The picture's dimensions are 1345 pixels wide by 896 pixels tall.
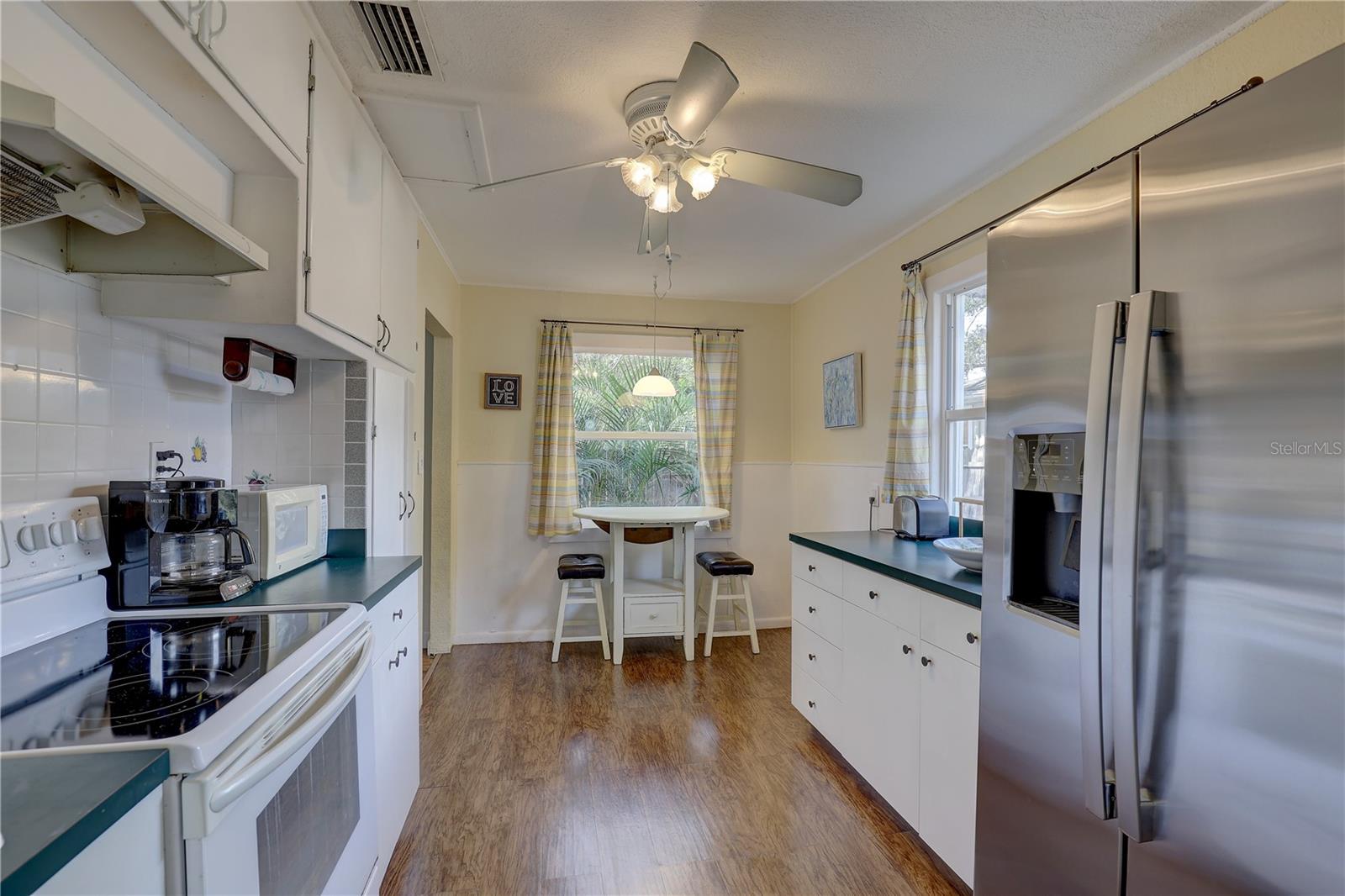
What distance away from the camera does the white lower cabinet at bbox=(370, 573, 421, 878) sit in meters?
1.62

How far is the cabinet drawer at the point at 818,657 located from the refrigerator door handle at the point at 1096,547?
4.18 feet

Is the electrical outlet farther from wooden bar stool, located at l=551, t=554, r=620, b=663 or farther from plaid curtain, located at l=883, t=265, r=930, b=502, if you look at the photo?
plaid curtain, located at l=883, t=265, r=930, b=502

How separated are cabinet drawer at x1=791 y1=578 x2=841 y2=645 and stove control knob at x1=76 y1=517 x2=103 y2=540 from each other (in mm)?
2276

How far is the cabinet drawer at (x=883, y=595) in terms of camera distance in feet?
6.09

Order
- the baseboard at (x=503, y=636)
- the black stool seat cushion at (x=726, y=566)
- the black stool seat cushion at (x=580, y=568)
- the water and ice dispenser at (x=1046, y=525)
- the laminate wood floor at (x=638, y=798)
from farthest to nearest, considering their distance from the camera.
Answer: the baseboard at (x=503, y=636) → the black stool seat cushion at (x=726, y=566) → the black stool seat cushion at (x=580, y=568) → the laminate wood floor at (x=638, y=798) → the water and ice dispenser at (x=1046, y=525)

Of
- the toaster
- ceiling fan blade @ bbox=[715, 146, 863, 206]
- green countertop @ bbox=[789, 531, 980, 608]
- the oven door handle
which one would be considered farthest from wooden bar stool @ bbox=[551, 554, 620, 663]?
ceiling fan blade @ bbox=[715, 146, 863, 206]

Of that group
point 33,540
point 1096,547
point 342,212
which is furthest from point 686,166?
point 33,540

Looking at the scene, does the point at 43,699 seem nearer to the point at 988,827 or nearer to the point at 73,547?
the point at 73,547

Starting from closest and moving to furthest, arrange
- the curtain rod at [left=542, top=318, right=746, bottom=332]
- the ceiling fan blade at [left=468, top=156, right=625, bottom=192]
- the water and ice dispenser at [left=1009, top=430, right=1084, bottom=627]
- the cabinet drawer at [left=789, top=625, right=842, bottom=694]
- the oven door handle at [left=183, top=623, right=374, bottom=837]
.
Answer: the oven door handle at [left=183, top=623, right=374, bottom=837], the water and ice dispenser at [left=1009, top=430, right=1084, bottom=627], the ceiling fan blade at [left=468, top=156, right=625, bottom=192], the cabinet drawer at [left=789, top=625, right=842, bottom=694], the curtain rod at [left=542, top=318, right=746, bottom=332]

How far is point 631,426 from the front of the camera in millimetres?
4297

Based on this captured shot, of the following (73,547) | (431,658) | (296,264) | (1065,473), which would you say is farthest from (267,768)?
(431,658)

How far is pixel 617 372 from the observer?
429 cm

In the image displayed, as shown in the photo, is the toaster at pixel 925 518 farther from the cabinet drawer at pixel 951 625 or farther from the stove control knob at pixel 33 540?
the stove control knob at pixel 33 540

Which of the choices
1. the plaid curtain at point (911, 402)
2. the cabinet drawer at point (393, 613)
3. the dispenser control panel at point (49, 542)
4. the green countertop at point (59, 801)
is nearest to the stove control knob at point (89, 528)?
the dispenser control panel at point (49, 542)
